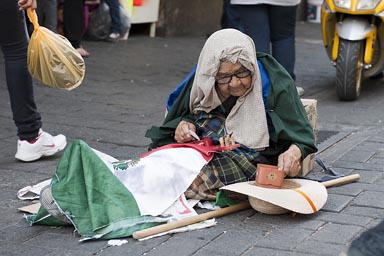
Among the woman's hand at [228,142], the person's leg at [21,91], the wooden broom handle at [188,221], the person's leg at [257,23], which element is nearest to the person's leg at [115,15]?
the person's leg at [257,23]

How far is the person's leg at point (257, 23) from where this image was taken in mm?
6484

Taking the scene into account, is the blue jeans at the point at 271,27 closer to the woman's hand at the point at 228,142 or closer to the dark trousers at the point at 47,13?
the dark trousers at the point at 47,13

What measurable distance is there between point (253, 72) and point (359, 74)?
9.72ft

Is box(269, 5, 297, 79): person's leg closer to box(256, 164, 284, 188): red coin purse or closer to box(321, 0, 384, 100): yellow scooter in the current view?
box(321, 0, 384, 100): yellow scooter

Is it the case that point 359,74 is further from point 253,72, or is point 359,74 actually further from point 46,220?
point 46,220

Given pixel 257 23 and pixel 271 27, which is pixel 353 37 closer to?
pixel 271 27

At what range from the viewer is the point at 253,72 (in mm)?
4238

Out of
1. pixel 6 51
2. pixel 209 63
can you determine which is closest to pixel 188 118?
pixel 209 63

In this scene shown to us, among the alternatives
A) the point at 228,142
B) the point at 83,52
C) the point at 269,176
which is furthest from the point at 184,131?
the point at 83,52

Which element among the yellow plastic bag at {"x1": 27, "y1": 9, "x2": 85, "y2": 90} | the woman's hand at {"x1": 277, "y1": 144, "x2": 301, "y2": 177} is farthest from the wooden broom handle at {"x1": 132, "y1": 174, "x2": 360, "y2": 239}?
the yellow plastic bag at {"x1": 27, "y1": 9, "x2": 85, "y2": 90}

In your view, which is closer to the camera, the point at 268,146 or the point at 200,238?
the point at 200,238

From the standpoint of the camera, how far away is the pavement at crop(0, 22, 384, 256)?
3709mm

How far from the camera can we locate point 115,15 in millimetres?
10039

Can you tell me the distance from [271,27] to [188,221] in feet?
10.2
